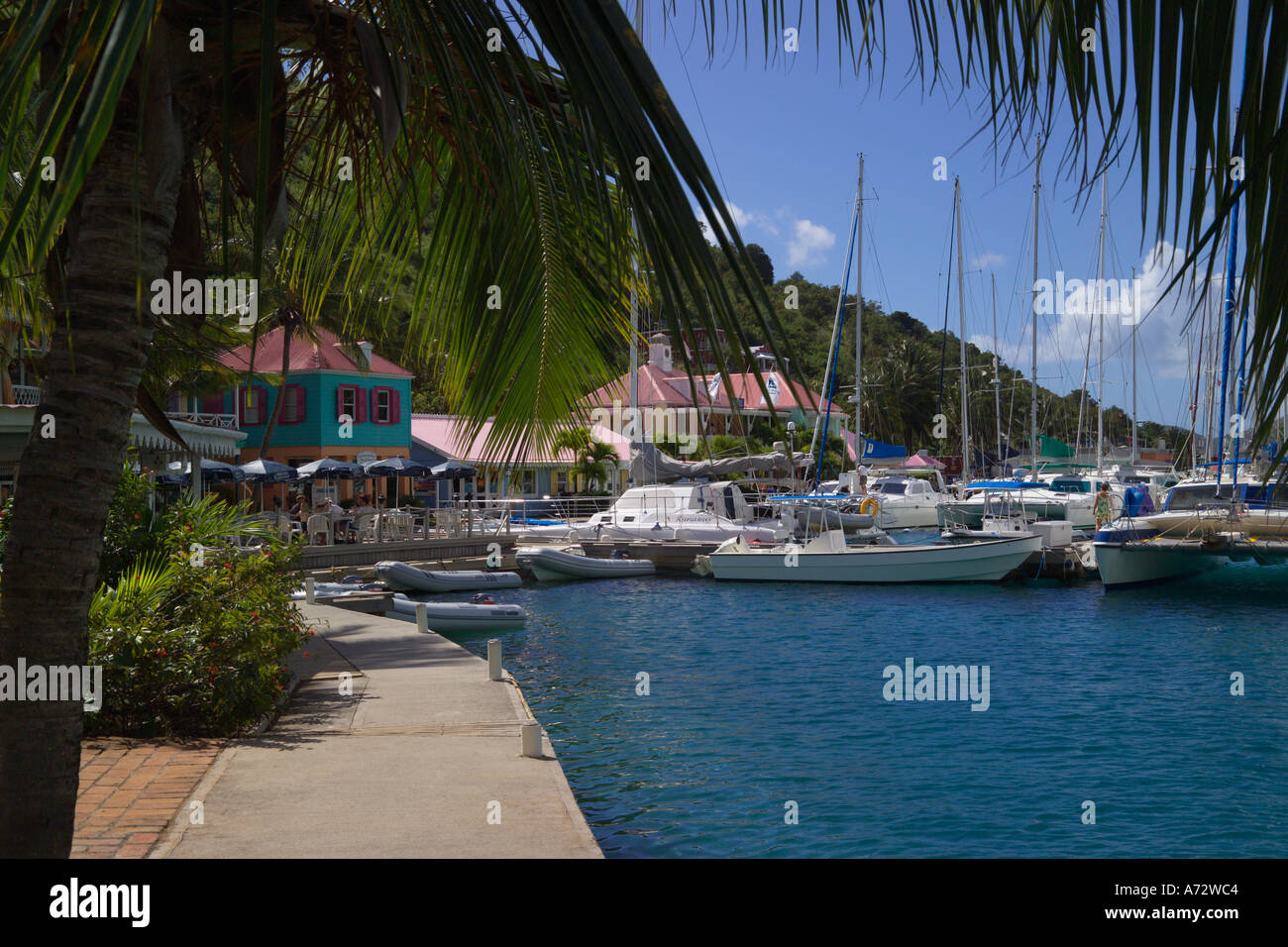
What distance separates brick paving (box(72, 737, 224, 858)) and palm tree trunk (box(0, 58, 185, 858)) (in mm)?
4035

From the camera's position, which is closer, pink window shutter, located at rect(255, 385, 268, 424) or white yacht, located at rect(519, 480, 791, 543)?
white yacht, located at rect(519, 480, 791, 543)

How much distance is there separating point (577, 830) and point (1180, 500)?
34.4 metres

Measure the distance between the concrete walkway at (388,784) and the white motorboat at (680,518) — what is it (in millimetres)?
24186

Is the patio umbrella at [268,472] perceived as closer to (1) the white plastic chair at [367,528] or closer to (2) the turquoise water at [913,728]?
(1) the white plastic chair at [367,528]

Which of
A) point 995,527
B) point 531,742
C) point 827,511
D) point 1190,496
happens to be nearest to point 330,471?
point 827,511

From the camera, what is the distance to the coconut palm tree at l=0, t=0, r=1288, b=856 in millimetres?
1365

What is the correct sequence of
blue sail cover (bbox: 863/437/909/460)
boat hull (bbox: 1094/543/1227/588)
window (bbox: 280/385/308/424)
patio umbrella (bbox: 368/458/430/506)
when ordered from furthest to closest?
blue sail cover (bbox: 863/437/909/460), window (bbox: 280/385/308/424), patio umbrella (bbox: 368/458/430/506), boat hull (bbox: 1094/543/1227/588)

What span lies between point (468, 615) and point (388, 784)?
15.6 m

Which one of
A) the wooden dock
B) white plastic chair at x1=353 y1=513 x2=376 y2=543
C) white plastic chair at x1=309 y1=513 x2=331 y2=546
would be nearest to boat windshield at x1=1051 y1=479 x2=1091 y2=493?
the wooden dock

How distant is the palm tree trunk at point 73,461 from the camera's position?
2.90 m

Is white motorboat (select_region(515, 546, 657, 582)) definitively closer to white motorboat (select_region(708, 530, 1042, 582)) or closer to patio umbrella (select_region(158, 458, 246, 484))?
white motorboat (select_region(708, 530, 1042, 582))

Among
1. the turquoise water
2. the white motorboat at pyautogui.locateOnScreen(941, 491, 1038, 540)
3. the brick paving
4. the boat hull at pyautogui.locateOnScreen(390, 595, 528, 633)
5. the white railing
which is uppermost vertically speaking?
the white railing

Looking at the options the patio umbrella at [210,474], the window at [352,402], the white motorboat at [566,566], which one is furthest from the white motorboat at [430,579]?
the window at [352,402]
